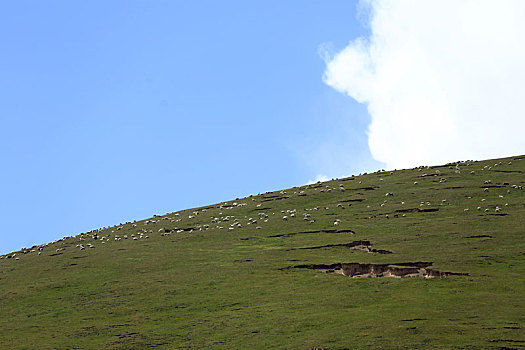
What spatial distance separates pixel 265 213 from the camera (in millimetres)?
68500

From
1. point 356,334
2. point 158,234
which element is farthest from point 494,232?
point 158,234

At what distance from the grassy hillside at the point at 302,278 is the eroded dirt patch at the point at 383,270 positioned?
87mm

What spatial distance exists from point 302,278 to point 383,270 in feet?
16.9

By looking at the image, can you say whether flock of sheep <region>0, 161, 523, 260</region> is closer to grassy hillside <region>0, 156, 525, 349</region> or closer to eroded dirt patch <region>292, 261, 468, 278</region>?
grassy hillside <region>0, 156, 525, 349</region>

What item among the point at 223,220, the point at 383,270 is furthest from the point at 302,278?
the point at 223,220

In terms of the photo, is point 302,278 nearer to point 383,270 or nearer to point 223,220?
point 383,270

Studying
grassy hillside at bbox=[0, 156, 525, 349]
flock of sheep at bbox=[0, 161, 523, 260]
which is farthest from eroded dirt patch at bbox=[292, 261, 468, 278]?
flock of sheep at bbox=[0, 161, 523, 260]

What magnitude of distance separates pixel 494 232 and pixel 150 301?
24.7 m

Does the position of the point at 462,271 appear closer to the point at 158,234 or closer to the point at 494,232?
the point at 494,232

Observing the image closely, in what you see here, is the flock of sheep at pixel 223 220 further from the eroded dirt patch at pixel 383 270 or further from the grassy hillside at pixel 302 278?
the eroded dirt patch at pixel 383 270

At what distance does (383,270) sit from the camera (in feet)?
133

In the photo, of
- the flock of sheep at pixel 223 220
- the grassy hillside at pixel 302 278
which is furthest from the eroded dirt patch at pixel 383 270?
the flock of sheep at pixel 223 220

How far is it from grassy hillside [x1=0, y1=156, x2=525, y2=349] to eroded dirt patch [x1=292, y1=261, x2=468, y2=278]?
0.29 feet

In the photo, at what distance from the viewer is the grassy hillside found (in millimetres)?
30641
